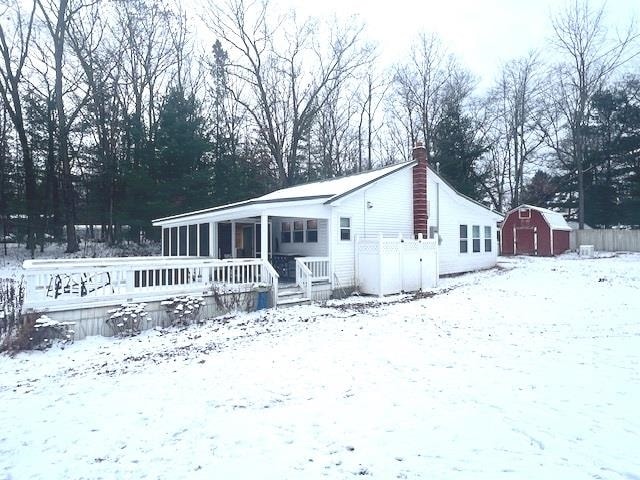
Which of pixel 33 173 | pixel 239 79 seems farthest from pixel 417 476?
pixel 239 79

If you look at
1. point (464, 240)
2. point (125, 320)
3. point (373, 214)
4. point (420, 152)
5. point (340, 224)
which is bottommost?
point (125, 320)

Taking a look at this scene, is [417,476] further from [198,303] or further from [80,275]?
[80,275]

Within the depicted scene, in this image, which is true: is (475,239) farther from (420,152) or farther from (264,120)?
(264,120)

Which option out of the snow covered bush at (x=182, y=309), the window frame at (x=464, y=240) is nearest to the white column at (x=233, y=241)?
the snow covered bush at (x=182, y=309)

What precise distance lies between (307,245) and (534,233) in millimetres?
18455

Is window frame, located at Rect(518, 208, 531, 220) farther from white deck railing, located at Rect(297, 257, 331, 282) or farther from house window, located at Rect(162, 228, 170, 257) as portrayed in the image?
house window, located at Rect(162, 228, 170, 257)

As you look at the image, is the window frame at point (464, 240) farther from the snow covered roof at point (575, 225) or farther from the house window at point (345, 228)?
the snow covered roof at point (575, 225)

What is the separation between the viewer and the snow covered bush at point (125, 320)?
7.52 m

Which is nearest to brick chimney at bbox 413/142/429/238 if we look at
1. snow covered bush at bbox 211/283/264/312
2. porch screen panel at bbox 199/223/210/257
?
snow covered bush at bbox 211/283/264/312

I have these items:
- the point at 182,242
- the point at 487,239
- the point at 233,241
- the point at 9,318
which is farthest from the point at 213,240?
the point at 487,239

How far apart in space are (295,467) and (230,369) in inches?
104

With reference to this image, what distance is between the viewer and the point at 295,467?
293 cm

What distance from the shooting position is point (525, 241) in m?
25.6

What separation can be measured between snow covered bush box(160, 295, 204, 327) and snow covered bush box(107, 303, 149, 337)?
26.8 inches
